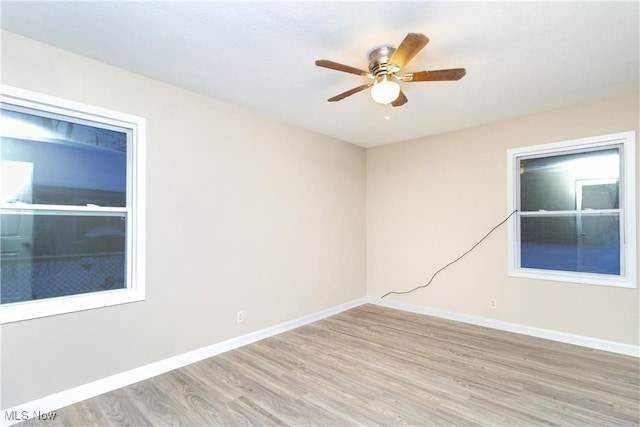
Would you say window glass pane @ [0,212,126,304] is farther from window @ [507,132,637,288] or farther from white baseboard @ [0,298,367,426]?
window @ [507,132,637,288]

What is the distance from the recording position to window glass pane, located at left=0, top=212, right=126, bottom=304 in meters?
2.03

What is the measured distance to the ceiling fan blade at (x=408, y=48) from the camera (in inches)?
63.6

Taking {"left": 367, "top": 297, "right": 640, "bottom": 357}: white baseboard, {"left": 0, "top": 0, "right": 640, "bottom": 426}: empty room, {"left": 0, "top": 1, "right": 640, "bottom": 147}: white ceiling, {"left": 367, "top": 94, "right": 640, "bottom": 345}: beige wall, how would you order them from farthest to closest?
{"left": 367, "top": 94, "right": 640, "bottom": 345}: beige wall → {"left": 367, "top": 297, "right": 640, "bottom": 357}: white baseboard → {"left": 0, "top": 0, "right": 640, "bottom": 426}: empty room → {"left": 0, "top": 1, "right": 640, "bottom": 147}: white ceiling

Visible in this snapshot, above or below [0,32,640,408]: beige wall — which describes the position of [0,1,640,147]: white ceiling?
above

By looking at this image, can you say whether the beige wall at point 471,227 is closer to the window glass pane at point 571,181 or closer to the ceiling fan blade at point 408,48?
the window glass pane at point 571,181

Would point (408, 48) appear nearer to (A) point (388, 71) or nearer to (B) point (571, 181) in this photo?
(A) point (388, 71)

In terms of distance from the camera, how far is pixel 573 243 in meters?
3.34

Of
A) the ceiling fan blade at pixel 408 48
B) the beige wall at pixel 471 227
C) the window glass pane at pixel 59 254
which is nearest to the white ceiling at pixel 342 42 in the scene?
the ceiling fan blade at pixel 408 48

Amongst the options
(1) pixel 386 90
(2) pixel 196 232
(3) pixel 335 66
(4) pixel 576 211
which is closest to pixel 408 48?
(1) pixel 386 90

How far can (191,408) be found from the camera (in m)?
2.12

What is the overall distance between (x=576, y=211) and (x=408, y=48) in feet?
9.77

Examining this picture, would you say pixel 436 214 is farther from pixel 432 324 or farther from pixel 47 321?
pixel 47 321

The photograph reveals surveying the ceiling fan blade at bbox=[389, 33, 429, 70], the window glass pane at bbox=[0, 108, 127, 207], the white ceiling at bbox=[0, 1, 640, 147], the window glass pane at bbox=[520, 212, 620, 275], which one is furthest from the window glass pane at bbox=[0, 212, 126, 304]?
the window glass pane at bbox=[520, 212, 620, 275]

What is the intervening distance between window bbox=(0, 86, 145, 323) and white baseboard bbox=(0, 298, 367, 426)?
0.59 metres
